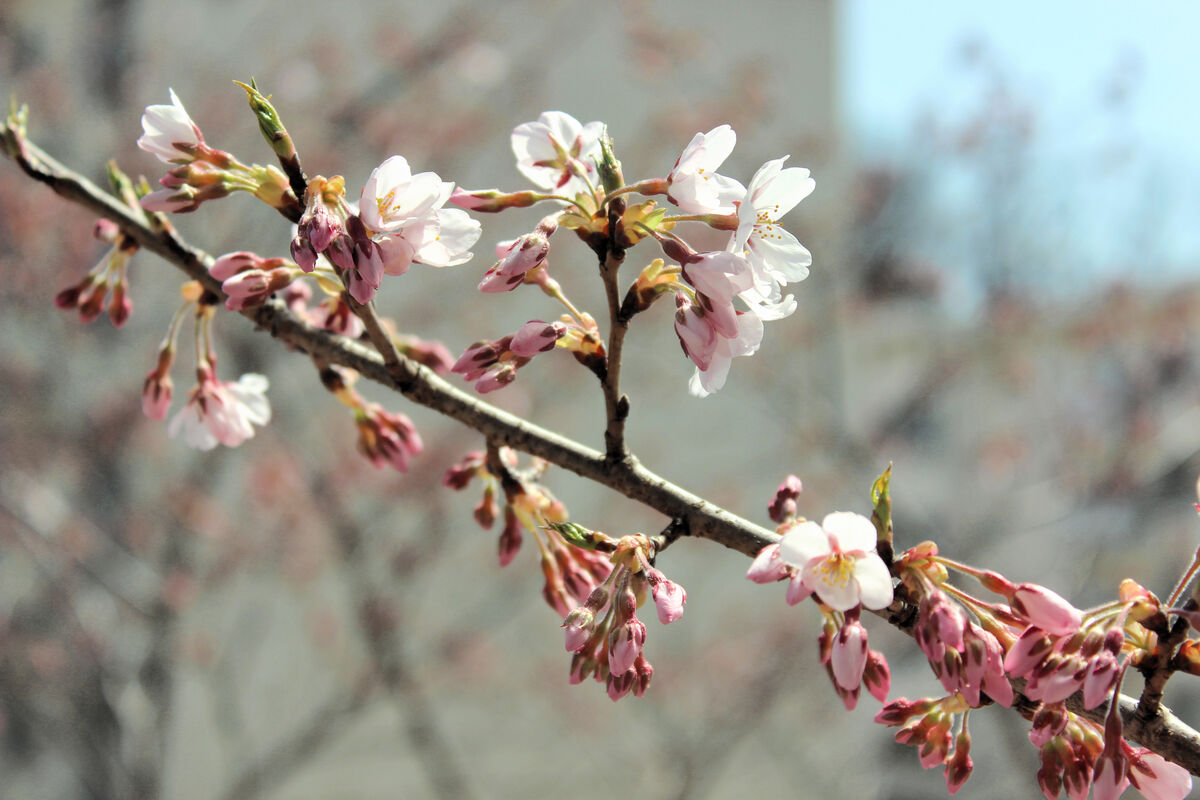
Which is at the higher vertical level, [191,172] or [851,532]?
[191,172]

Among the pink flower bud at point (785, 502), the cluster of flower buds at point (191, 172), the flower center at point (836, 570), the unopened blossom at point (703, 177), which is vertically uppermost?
the cluster of flower buds at point (191, 172)

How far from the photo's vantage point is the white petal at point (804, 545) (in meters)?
0.65

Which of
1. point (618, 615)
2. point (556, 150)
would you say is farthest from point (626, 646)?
point (556, 150)

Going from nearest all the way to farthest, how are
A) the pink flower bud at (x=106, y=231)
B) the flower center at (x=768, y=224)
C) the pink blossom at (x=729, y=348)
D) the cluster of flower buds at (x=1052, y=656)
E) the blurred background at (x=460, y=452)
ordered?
the cluster of flower buds at (x=1052, y=656), the pink blossom at (x=729, y=348), the flower center at (x=768, y=224), the pink flower bud at (x=106, y=231), the blurred background at (x=460, y=452)

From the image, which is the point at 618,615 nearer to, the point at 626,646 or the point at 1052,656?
the point at 626,646

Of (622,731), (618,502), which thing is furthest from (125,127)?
(622,731)

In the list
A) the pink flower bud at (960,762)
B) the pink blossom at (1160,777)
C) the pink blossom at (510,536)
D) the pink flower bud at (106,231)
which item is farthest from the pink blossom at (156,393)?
the pink blossom at (1160,777)

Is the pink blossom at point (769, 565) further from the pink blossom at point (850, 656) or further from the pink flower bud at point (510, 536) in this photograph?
the pink flower bud at point (510, 536)

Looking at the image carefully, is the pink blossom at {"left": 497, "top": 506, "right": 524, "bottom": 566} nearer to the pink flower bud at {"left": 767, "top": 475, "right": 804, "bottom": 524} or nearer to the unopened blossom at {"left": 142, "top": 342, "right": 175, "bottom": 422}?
the pink flower bud at {"left": 767, "top": 475, "right": 804, "bottom": 524}

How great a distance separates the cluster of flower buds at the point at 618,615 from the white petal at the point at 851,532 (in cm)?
12

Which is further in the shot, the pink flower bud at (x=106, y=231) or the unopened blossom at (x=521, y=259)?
the pink flower bud at (x=106, y=231)

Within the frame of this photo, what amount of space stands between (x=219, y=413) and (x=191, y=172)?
33cm

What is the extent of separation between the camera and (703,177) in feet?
2.40

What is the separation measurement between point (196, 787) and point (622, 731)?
2740 millimetres
